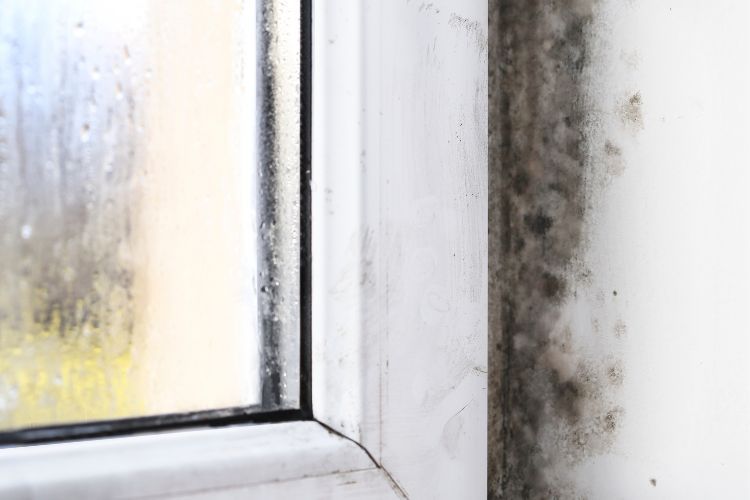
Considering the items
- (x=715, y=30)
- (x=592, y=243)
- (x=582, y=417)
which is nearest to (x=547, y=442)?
(x=582, y=417)

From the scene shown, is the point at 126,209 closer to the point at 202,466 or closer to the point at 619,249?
the point at 202,466

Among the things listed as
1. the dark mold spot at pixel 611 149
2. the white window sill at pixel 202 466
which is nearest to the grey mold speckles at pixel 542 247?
the dark mold spot at pixel 611 149

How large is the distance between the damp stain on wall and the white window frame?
0.03 m

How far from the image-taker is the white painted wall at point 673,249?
359mm

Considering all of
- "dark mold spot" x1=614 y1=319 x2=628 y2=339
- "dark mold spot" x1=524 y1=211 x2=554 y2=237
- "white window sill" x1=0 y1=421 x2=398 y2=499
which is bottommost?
"white window sill" x1=0 y1=421 x2=398 y2=499

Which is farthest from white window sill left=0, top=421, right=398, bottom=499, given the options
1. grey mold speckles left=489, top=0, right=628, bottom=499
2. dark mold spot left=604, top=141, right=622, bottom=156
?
dark mold spot left=604, top=141, right=622, bottom=156

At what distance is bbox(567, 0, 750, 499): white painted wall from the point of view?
0.36 metres

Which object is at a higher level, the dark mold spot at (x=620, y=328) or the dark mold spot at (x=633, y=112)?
the dark mold spot at (x=633, y=112)

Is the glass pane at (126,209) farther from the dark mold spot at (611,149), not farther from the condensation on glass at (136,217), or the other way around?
the dark mold spot at (611,149)

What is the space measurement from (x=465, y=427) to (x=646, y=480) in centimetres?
11

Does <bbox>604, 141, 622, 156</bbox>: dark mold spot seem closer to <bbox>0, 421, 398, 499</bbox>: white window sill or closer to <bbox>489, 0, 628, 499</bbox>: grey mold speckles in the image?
<bbox>489, 0, 628, 499</bbox>: grey mold speckles

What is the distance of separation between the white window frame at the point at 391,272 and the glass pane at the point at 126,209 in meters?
0.05

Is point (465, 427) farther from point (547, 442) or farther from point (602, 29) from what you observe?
point (602, 29)

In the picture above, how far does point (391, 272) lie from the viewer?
15.6 inches
